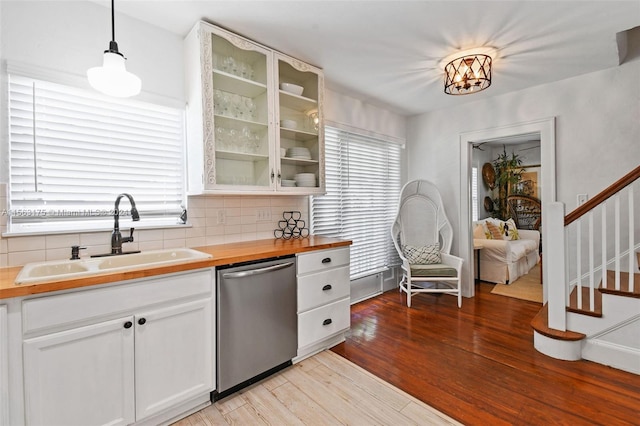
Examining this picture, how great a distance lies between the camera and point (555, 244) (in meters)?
2.35

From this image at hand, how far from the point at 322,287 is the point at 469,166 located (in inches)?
104

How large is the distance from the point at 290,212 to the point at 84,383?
6.25 ft

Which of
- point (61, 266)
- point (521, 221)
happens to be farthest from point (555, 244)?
point (521, 221)

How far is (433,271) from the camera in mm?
3402

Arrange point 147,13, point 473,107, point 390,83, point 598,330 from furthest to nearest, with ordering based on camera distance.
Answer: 1. point 473,107
2. point 390,83
3. point 598,330
4. point 147,13

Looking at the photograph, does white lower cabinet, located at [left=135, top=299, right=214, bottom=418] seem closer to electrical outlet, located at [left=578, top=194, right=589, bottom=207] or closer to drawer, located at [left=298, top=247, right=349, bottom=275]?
drawer, located at [left=298, top=247, right=349, bottom=275]

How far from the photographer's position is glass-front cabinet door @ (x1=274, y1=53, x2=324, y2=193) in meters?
2.60

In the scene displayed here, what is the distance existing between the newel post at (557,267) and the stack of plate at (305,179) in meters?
1.99

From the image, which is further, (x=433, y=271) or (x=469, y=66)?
(x=433, y=271)

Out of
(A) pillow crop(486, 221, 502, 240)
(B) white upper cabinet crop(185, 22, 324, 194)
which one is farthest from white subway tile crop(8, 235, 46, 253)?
(A) pillow crop(486, 221, 502, 240)

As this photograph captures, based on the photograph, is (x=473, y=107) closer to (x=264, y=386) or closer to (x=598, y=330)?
(x=598, y=330)

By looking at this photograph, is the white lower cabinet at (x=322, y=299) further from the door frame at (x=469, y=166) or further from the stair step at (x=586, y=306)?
the door frame at (x=469, y=166)

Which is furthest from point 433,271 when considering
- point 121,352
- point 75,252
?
point 75,252

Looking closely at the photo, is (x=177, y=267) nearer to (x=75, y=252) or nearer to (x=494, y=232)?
(x=75, y=252)
